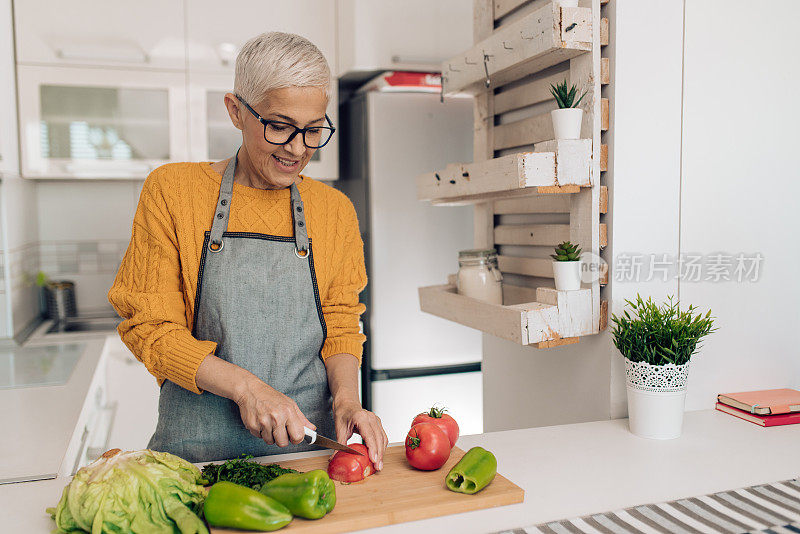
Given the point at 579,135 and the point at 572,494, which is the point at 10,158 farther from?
the point at 572,494

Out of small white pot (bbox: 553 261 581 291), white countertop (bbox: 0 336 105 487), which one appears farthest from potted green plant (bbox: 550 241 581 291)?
white countertop (bbox: 0 336 105 487)

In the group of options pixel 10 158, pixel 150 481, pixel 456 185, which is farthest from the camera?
pixel 10 158

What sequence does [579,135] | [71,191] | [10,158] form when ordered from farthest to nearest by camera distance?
1. [71,191]
2. [10,158]
3. [579,135]

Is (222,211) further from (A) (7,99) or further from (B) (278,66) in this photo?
(A) (7,99)

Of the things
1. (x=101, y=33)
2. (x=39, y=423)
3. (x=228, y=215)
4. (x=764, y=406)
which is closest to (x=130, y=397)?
(x=39, y=423)

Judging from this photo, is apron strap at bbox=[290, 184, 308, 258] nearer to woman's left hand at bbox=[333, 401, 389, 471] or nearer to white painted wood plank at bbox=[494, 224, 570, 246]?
woman's left hand at bbox=[333, 401, 389, 471]

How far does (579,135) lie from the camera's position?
1400 mm

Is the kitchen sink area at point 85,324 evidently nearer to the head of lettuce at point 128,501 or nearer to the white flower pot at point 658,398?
the head of lettuce at point 128,501

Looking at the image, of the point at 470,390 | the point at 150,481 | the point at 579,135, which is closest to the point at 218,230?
the point at 150,481

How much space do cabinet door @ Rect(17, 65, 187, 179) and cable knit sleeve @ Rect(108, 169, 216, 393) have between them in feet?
5.11

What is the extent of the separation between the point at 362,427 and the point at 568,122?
71 cm

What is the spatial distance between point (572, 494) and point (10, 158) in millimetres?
2301

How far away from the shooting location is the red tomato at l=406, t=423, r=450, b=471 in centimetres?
113

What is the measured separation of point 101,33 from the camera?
2648mm
